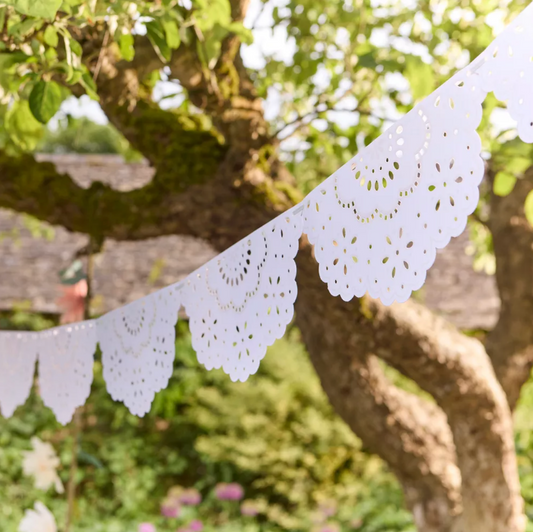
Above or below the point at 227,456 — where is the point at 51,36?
above

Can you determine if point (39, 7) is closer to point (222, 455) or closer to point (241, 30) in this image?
point (241, 30)

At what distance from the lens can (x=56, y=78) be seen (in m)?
1.94

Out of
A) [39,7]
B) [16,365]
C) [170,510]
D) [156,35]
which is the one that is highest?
[39,7]

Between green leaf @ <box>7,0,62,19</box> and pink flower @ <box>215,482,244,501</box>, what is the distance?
18.1 ft

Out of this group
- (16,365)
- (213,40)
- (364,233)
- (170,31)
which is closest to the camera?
(364,233)

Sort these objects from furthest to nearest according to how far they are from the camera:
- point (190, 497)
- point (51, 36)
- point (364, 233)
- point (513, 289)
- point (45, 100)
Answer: point (190, 497)
point (513, 289)
point (51, 36)
point (45, 100)
point (364, 233)

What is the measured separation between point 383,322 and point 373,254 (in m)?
1.51

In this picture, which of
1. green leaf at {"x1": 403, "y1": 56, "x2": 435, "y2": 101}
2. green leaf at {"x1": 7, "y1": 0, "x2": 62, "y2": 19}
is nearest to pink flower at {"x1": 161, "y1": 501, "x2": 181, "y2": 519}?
green leaf at {"x1": 403, "y1": 56, "x2": 435, "y2": 101}

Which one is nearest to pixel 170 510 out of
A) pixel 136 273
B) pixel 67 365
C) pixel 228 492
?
pixel 228 492

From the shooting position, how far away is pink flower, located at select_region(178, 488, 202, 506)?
6012 mm

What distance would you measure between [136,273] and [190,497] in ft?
9.19

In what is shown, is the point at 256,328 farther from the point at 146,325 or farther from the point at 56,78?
the point at 56,78

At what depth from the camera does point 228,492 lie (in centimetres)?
609

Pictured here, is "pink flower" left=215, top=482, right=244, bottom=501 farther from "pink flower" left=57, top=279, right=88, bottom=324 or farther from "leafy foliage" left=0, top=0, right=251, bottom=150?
"leafy foliage" left=0, top=0, right=251, bottom=150
